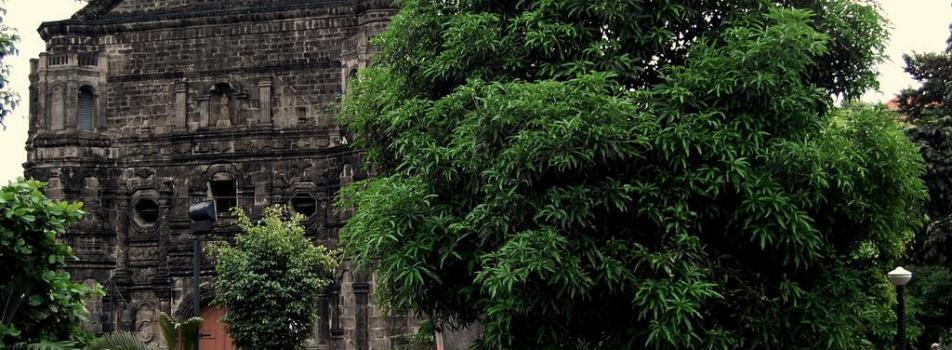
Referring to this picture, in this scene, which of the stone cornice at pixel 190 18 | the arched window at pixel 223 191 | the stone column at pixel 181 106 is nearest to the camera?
the stone cornice at pixel 190 18

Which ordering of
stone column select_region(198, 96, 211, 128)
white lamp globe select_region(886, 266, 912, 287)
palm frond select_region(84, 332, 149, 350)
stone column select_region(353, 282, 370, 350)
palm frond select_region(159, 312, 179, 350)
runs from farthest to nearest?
stone column select_region(198, 96, 211, 128), stone column select_region(353, 282, 370, 350), white lamp globe select_region(886, 266, 912, 287), palm frond select_region(159, 312, 179, 350), palm frond select_region(84, 332, 149, 350)

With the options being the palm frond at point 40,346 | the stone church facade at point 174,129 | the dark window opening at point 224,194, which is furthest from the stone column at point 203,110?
the palm frond at point 40,346

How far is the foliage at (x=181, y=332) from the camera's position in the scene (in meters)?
17.4

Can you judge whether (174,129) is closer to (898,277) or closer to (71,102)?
(71,102)

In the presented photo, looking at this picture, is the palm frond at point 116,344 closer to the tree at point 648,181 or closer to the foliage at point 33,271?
the foliage at point 33,271

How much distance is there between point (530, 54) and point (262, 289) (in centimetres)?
1339

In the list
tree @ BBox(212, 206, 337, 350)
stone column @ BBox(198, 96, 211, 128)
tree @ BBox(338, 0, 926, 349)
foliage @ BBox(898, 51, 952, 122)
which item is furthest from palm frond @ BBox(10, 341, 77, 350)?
stone column @ BBox(198, 96, 211, 128)

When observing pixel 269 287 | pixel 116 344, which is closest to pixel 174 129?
pixel 269 287

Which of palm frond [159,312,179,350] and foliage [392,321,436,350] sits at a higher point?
foliage [392,321,436,350]

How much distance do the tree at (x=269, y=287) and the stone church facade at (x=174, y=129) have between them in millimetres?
5121

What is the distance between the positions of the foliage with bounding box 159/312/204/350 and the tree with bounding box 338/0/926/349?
2.34 metres

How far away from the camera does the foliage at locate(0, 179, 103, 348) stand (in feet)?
52.1

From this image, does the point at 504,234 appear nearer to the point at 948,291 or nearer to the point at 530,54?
the point at 530,54

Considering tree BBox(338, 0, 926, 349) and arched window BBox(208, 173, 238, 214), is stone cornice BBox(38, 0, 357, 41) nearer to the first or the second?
arched window BBox(208, 173, 238, 214)
